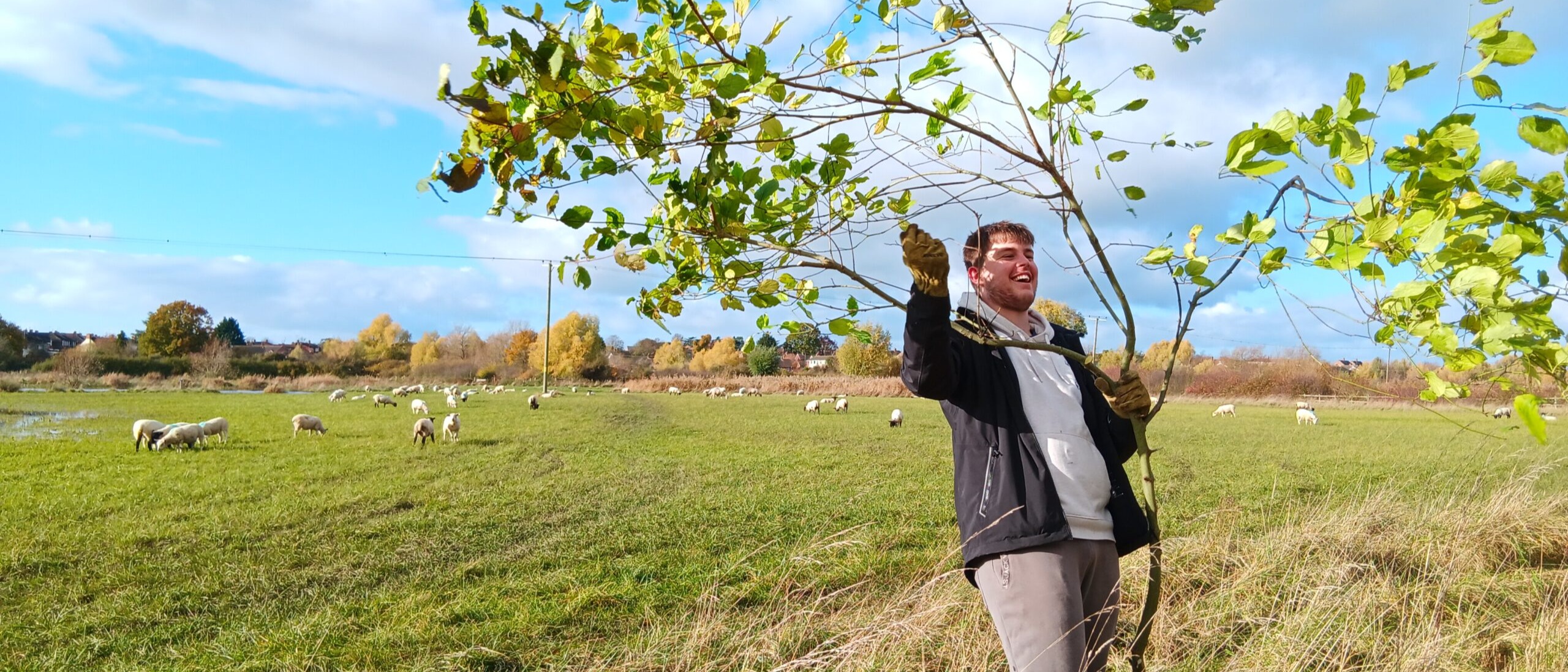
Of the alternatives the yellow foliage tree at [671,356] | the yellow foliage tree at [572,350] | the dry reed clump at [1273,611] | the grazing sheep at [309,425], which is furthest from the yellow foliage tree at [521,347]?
the dry reed clump at [1273,611]

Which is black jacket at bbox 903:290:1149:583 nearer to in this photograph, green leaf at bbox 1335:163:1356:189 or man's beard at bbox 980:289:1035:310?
man's beard at bbox 980:289:1035:310

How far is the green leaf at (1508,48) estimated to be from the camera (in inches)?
75.2

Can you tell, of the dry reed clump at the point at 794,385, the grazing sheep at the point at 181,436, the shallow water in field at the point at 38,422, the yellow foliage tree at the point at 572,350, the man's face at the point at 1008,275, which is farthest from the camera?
the yellow foliage tree at the point at 572,350

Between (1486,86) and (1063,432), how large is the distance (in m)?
1.39

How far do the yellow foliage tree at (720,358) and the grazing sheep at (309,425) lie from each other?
62558 millimetres

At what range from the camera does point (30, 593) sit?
6809 mm

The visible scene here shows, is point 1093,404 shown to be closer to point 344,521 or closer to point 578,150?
point 578,150

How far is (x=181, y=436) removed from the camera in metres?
16.8

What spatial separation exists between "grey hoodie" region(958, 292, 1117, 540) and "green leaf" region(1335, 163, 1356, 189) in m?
0.94

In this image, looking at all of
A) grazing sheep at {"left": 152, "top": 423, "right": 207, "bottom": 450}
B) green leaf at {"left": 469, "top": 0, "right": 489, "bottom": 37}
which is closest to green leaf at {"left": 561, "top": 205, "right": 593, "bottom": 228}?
green leaf at {"left": 469, "top": 0, "right": 489, "bottom": 37}

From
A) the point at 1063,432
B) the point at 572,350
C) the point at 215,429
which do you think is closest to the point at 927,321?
the point at 1063,432

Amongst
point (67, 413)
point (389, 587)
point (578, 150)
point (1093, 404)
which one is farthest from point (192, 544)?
point (67, 413)

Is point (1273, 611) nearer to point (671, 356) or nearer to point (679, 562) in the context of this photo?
point (679, 562)

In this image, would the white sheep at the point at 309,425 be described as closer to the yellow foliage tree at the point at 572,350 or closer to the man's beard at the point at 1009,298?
the man's beard at the point at 1009,298
